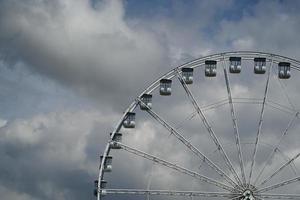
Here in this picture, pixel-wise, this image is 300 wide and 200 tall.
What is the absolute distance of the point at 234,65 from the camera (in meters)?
68.3

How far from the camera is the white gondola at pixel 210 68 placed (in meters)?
68.0

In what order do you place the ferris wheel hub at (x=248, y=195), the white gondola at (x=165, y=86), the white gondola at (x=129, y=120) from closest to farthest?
the ferris wheel hub at (x=248, y=195), the white gondola at (x=129, y=120), the white gondola at (x=165, y=86)

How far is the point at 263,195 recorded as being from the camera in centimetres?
6316

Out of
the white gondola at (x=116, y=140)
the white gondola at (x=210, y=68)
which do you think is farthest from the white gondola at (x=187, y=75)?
the white gondola at (x=116, y=140)

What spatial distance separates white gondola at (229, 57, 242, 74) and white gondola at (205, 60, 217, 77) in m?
1.45

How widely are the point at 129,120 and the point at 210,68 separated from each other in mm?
8831

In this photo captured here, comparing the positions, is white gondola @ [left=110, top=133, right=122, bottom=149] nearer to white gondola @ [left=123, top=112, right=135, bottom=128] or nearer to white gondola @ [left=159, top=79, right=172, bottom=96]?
white gondola @ [left=123, top=112, right=135, bottom=128]

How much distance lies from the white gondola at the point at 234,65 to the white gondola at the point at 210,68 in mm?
1454

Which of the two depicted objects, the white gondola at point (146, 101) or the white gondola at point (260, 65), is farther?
the white gondola at point (260, 65)

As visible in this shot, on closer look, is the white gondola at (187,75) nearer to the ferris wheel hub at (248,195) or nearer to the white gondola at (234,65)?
the white gondola at (234,65)

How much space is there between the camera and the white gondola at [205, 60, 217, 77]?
68.0m

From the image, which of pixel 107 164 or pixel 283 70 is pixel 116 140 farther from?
pixel 283 70

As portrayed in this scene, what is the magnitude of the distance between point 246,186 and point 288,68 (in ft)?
39.3

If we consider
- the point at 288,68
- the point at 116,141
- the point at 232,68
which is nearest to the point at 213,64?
the point at 232,68
